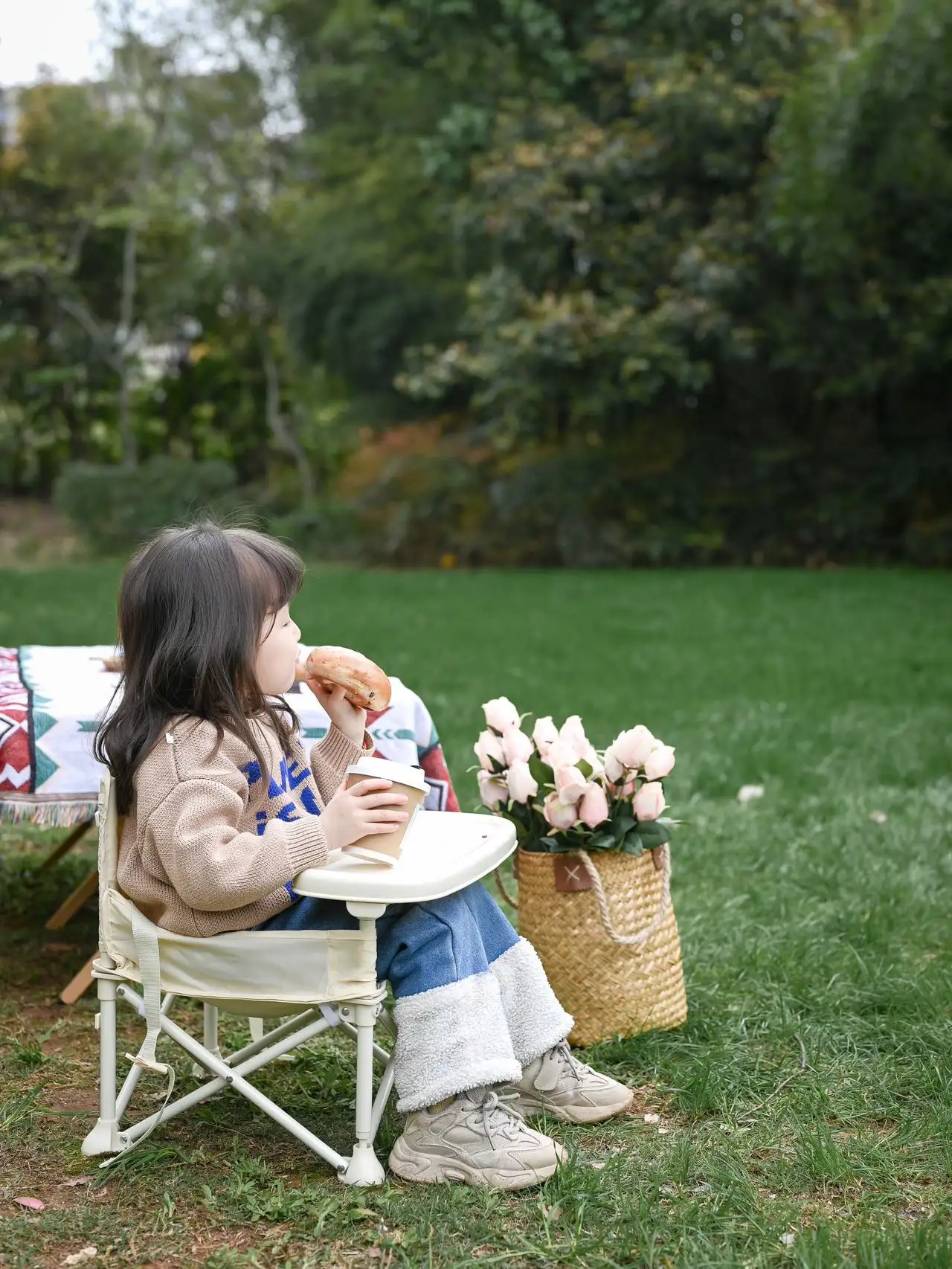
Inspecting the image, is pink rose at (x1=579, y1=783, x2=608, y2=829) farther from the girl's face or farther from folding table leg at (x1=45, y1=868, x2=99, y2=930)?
folding table leg at (x1=45, y1=868, x2=99, y2=930)

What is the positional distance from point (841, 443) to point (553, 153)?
4751mm

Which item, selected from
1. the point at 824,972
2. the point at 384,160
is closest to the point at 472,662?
the point at 824,972

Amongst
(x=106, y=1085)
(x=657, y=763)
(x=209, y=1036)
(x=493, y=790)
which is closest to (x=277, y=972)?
(x=106, y=1085)

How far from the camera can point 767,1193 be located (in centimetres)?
251

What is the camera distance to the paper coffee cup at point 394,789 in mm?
2537

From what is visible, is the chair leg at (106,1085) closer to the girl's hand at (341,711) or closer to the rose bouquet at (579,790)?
the girl's hand at (341,711)

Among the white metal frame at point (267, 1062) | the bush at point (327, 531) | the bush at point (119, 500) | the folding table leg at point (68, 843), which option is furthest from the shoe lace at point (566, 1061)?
the bush at point (119, 500)

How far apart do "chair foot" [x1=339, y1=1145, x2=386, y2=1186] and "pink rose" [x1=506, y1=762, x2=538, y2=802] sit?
0.95m

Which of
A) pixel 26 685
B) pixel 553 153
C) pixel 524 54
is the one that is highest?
pixel 524 54

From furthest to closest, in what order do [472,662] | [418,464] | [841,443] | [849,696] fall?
[418,464], [841,443], [472,662], [849,696]

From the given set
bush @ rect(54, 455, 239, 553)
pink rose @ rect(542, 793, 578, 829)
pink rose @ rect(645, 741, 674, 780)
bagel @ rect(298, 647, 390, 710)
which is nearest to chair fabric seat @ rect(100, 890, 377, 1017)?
bagel @ rect(298, 647, 390, 710)

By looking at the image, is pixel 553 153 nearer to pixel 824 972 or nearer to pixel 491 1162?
pixel 824 972

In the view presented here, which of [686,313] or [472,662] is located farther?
[686,313]

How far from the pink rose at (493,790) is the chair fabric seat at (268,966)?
866 mm
